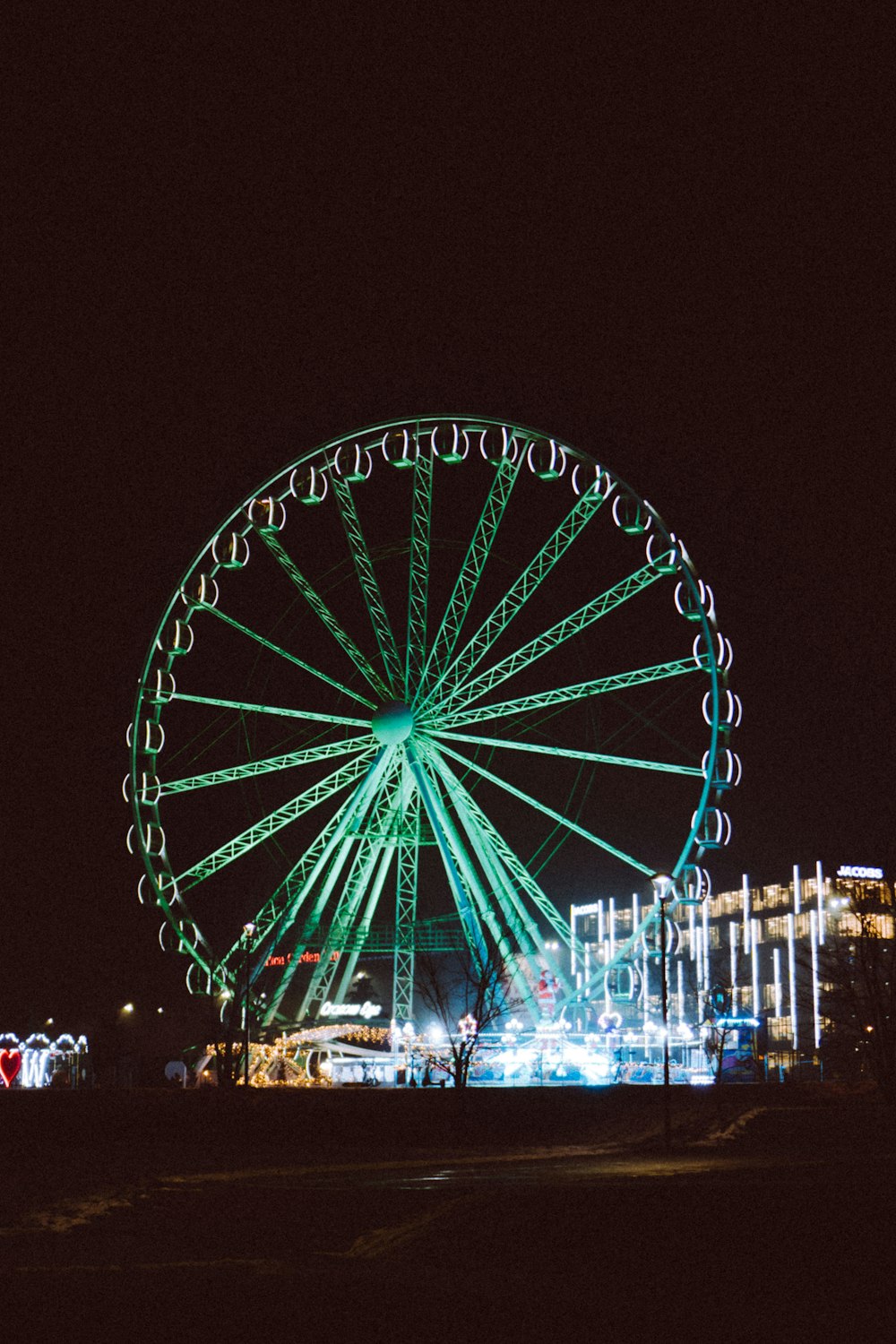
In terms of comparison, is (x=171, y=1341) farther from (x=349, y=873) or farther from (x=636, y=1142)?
Answer: (x=349, y=873)

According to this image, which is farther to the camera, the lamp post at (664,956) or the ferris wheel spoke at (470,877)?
the ferris wheel spoke at (470,877)

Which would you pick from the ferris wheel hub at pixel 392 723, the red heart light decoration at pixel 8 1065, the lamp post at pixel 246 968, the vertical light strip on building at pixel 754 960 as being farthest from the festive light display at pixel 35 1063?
the vertical light strip on building at pixel 754 960

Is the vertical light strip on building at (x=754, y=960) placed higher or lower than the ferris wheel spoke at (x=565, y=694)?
lower

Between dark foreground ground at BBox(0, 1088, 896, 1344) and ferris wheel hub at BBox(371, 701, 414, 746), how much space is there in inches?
419

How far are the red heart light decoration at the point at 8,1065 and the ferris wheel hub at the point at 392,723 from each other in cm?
2254

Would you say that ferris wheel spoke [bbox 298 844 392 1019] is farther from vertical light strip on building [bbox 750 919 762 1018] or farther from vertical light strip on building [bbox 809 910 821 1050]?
vertical light strip on building [bbox 750 919 762 1018]

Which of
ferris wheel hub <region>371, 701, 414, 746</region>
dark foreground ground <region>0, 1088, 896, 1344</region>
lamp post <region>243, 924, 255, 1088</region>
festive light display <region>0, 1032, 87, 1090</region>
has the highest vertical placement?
ferris wheel hub <region>371, 701, 414, 746</region>

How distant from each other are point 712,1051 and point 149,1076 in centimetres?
2007

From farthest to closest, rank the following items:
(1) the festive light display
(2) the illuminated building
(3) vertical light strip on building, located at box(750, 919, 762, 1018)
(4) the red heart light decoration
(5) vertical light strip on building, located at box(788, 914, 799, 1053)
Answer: (3) vertical light strip on building, located at box(750, 919, 762, 1018), (5) vertical light strip on building, located at box(788, 914, 799, 1053), (2) the illuminated building, (1) the festive light display, (4) the red heart light decoration

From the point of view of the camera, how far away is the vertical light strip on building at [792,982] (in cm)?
8881

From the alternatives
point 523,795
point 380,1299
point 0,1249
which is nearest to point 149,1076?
point 523,795

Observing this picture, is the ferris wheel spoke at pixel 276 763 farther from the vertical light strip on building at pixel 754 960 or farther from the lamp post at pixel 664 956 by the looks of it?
the vertical light strip on building at pixel 754 960

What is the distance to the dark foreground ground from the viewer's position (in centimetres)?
1200

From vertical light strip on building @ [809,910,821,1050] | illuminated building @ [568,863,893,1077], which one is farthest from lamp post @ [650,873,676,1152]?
vertical light strip on building @ [809,910,821,1050]
